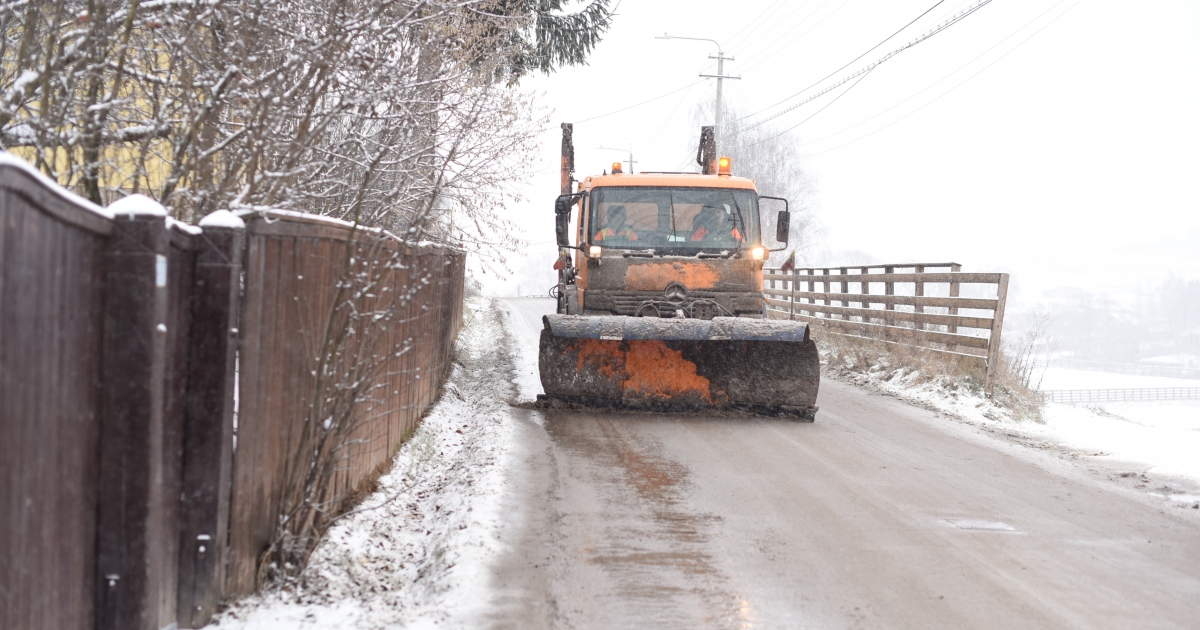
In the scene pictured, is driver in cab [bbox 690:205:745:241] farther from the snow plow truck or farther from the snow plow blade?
the snow plow blade

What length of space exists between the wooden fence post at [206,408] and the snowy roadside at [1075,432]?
242 inches

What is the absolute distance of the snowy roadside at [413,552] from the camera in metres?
3.57

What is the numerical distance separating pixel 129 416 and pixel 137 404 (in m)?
0.04

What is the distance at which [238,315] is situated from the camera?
3.38 metres

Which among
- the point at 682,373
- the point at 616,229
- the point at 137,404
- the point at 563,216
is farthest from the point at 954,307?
the point at 137,404

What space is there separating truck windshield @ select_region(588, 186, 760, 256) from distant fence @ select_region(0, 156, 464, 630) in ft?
20.6

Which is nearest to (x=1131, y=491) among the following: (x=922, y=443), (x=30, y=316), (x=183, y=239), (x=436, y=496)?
(x=922, y=443)

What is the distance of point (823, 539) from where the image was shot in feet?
16.1

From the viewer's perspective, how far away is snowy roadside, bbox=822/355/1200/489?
23.1 ft

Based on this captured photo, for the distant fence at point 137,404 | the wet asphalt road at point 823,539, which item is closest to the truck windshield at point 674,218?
the wet asphalt road at point 823,539

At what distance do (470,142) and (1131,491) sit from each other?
7085 millimetres

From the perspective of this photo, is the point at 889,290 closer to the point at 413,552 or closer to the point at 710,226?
the point at 710,226

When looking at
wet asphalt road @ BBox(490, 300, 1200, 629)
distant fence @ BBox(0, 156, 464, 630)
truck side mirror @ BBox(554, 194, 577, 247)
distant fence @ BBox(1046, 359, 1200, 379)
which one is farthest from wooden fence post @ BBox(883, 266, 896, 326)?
distant fence @ BBox(1046, 359, 1200, 379)

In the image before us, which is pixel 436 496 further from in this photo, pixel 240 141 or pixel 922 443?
pixel 922 443
